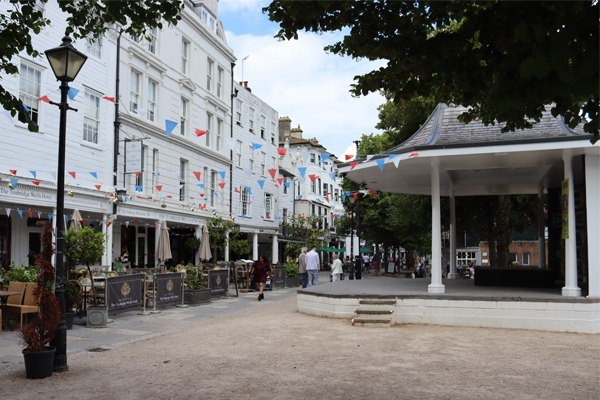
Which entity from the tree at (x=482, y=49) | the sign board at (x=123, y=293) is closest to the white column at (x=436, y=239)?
the tree at (x=482, y=49)

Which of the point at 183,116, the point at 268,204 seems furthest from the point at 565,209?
the point at 268,204

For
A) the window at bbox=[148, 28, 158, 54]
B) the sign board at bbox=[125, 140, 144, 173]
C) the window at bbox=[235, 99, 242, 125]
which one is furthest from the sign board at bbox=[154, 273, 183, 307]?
the window at bbox=[235, 99, 242, 125]

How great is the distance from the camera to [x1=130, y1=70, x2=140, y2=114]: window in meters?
23.5

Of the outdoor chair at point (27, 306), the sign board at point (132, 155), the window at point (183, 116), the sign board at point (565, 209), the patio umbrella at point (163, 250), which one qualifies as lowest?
the outdoor chair at point (27, 306)

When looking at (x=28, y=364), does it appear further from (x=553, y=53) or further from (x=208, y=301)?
(x=208, y=301)

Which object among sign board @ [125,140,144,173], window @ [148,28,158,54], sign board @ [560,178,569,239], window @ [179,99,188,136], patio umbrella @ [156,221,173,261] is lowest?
patio umbrella @ [156,221,173,261]

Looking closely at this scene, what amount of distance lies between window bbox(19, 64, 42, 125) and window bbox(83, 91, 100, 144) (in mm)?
2487

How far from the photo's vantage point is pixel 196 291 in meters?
16.4

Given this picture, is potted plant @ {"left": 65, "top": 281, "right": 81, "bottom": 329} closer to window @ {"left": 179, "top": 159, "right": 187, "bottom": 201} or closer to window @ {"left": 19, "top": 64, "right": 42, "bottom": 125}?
window @ {"left": 19, "top": 64, "right": 42, "bottom": 125}

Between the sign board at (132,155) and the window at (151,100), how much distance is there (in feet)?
11.0

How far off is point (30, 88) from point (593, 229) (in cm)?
1780

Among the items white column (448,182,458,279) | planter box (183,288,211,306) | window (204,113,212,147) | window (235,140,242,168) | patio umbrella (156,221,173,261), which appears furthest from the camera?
window (235,140,242,168)

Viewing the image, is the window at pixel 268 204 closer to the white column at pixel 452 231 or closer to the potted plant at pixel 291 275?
the potted plant at pixel 291 275

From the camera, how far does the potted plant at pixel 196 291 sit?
644 inches
